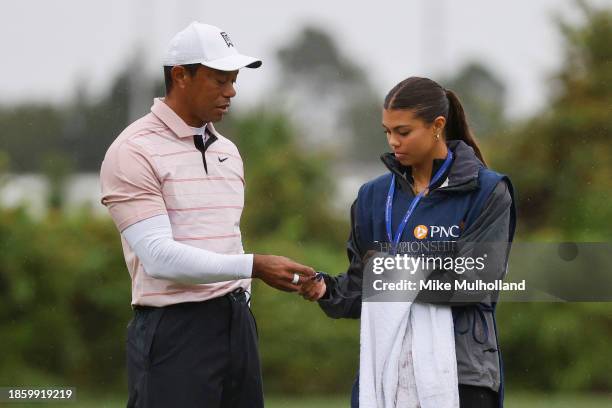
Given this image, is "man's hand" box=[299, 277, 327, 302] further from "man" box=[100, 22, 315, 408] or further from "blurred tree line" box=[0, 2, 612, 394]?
"blurred tree line" box=[0, 2, 612, 394]

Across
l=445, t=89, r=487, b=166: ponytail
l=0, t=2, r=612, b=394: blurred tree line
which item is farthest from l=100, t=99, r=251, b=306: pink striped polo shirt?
l=0, t=2, r=612, b=394: blurred tree line

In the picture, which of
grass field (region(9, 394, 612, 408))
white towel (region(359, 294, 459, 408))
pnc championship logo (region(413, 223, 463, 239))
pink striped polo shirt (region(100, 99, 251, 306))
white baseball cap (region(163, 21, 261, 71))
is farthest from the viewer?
grass field (region(9, 394, 612, 408))

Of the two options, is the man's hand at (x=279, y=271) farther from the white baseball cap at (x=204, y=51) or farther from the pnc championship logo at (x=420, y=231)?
the white baseball cap at (x=204, y=51)

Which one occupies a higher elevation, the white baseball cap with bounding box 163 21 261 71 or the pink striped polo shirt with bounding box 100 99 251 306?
the white baseball cap with bounding box 163 21 261 71

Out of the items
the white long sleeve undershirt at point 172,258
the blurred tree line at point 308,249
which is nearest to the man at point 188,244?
the white long sleeve undershirt at point 172,258

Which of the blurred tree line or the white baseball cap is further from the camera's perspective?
the blurred tree line

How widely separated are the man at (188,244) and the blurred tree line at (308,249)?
4836mm

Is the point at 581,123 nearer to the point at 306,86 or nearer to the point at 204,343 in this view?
the point at 204,343

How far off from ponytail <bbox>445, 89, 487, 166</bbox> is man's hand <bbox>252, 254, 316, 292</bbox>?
27.7 inches

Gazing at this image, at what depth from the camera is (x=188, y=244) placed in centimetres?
407

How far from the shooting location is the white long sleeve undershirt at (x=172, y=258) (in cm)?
395

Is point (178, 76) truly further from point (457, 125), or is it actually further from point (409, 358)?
point (409, 358)

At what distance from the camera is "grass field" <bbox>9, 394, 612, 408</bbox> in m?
9.01

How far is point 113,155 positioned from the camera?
4.04 meters
